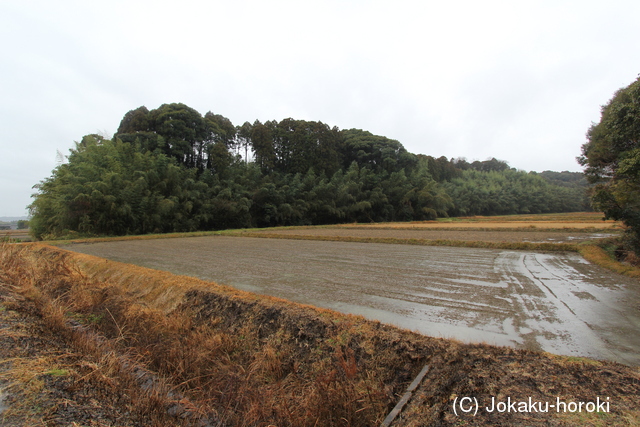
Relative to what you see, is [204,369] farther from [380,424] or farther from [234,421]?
[380,424]

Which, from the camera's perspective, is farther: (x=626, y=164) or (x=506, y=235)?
(x=506, y=235)

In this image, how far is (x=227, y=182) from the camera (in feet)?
86.4

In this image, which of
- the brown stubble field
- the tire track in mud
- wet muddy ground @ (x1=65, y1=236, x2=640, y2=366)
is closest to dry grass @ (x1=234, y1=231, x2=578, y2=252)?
wet muddy ground @ (x1=65, y1=236, x2=640, y2=366)

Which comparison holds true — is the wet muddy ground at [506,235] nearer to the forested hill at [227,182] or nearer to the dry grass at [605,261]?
the dry grass at [605,261]

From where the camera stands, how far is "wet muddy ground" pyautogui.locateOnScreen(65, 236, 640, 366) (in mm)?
3289

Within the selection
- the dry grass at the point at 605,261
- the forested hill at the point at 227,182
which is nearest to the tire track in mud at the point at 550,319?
the dry grass at the point at 605,261

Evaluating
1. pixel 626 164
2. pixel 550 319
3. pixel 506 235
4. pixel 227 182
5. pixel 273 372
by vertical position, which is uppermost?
pixel 227 182

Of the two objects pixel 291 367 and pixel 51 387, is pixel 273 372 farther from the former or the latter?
pixel 51 387

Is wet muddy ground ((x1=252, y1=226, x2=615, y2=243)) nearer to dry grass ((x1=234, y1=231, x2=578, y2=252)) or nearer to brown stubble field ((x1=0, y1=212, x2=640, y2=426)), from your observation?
dry grass ((x1=234, y1=231, x2=578, y2=252))

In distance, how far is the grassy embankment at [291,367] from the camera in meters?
2.18

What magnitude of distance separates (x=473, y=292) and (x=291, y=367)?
3434 mm

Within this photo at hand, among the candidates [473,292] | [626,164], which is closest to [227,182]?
[473,292]

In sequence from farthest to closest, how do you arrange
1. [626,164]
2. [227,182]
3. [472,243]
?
[227,182]
[472,243]
[626,164]

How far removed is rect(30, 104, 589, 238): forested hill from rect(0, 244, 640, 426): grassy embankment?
52.1 feet
